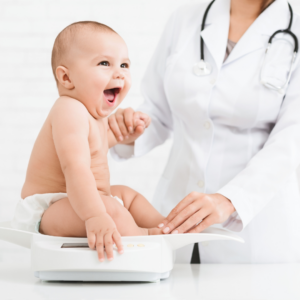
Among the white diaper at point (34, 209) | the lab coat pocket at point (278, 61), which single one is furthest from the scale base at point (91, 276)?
the lab coat pocket at point (278, 61)

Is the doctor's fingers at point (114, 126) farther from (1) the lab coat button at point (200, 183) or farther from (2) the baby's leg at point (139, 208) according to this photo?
A: (1) the lab coat button at point (200, 183)

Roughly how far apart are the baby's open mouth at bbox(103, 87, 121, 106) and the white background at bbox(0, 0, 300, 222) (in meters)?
1.01

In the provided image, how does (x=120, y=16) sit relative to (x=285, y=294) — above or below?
above

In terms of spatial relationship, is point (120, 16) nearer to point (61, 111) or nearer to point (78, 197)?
point (61, 111)

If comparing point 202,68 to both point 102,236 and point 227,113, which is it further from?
point 102,236

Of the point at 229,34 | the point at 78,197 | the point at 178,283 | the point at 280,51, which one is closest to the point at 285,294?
the point at 178,283

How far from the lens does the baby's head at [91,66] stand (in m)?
0.75

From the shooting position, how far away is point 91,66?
75cm

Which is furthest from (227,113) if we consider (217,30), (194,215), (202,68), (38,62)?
(38,62)

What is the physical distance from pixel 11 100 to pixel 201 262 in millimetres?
1195

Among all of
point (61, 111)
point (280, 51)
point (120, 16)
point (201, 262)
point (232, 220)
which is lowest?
point (201, 262)

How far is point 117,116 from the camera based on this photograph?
3.16ft

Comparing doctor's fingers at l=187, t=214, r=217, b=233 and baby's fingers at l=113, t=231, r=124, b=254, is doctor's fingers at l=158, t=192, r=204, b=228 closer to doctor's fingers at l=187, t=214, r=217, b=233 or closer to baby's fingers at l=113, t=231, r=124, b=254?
doctor's fingers at l=187, t=214, r=217, b=233

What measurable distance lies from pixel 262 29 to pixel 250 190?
0.47m
